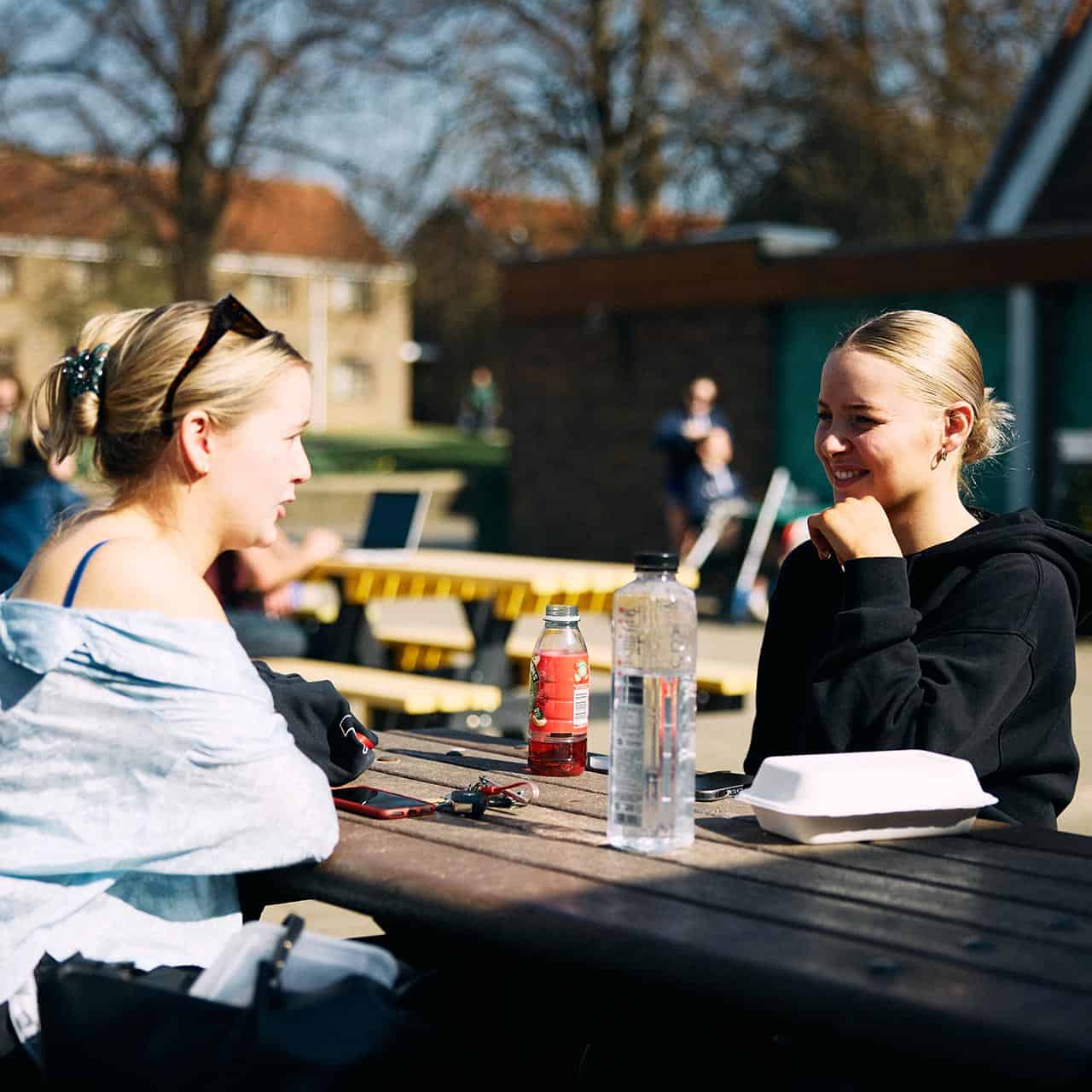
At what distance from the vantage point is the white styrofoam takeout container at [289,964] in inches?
87.0

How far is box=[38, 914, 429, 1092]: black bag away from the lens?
2115 mm

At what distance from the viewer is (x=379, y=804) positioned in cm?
281

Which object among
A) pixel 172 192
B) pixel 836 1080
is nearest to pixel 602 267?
pixel 172 192

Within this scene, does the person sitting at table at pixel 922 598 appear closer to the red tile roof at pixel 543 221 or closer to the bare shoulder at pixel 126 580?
the bare shoulder at pixel 126 580

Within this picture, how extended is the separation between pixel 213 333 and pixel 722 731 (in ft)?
19.1

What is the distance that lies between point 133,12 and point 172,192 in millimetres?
2743

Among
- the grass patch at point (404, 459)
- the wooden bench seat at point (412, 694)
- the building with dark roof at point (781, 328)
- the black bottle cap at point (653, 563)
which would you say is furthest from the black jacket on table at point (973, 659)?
the grass patch at point (404, 459)

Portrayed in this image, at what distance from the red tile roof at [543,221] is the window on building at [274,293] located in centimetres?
3778

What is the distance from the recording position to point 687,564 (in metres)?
13.9

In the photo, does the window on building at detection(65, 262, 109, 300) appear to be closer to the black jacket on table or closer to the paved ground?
the paved ground

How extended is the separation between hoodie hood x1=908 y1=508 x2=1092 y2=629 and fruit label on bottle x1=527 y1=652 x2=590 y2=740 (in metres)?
0.67

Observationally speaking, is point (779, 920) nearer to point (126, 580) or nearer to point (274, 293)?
point (126, 580)

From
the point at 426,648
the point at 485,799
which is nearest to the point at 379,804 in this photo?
the point at 485,799

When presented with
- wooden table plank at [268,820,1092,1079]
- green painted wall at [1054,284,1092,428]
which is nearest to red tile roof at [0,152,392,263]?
green painted wall at [1054,284,1092,428]
